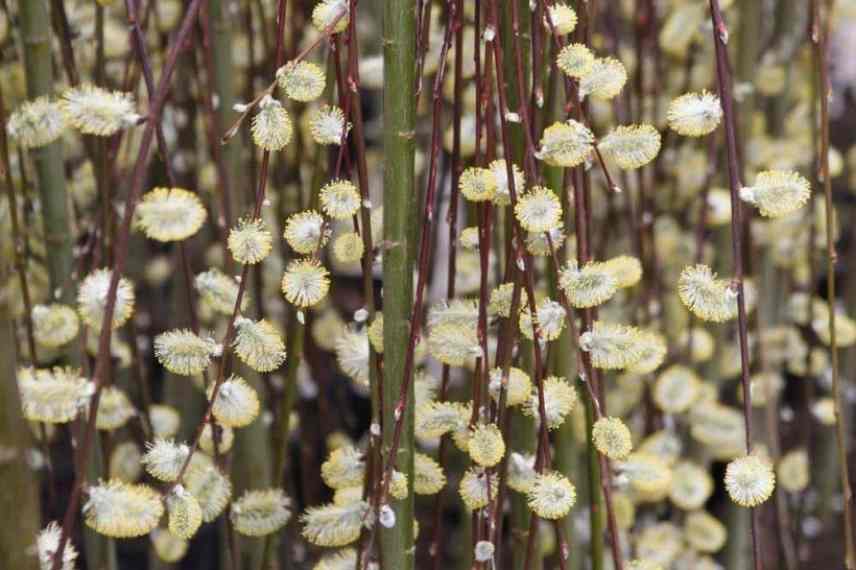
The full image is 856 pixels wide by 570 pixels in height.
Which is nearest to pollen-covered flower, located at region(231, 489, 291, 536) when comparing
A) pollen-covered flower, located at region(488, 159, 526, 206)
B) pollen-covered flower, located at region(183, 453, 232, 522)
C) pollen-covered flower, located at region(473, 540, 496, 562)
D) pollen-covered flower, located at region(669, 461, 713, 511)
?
pollen-covered flower, located at region(183, 453, 232, 522)

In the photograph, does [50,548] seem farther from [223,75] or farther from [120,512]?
[223,75]

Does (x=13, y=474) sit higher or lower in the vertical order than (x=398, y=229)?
lower

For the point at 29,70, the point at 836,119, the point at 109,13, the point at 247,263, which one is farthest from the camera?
the point at 836,119

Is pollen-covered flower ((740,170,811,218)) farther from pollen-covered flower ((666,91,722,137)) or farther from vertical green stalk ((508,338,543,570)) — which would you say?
vertical green stalk ((508,338,543,570))

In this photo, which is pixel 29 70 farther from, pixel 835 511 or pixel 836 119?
pixel 836 119

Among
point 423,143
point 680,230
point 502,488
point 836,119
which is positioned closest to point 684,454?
point 680,230

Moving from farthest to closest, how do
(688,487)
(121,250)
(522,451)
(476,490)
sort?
(688,487)
(522,451)
(476,490)
(121,250)

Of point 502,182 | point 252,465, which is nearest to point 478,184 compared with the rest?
point 502,182
